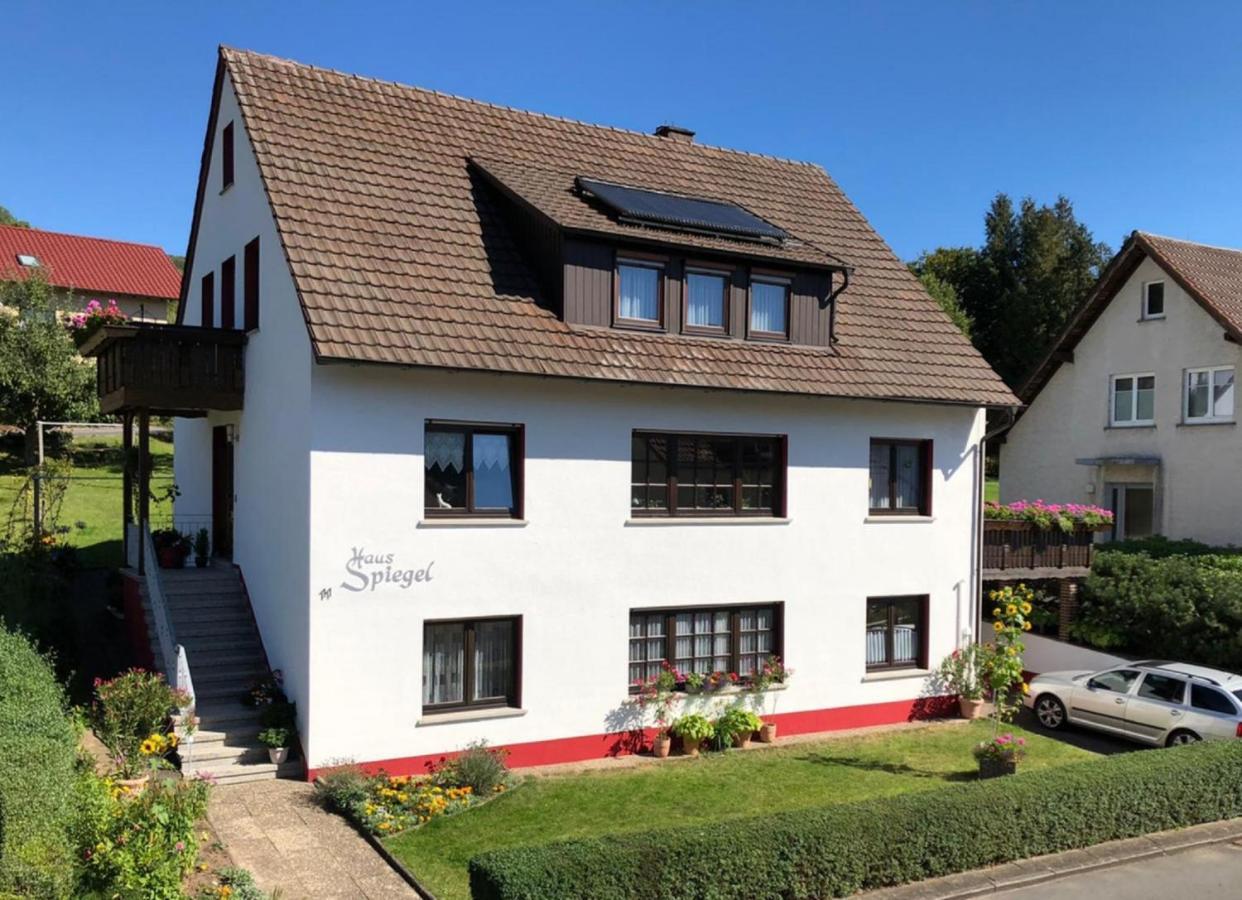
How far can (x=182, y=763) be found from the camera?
12.4m

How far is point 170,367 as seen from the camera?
15.0m

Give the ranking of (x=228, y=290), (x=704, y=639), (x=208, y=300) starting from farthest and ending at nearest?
1. (x=208, y=300)
2. (x=228, y=290)
3. (x=704, y=639)

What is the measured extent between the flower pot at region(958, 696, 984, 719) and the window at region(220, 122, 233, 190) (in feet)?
52.0

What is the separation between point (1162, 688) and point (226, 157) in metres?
18.2

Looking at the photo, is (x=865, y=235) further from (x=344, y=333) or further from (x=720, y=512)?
(x=344, y=333)

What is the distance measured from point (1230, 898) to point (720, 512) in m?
8.20

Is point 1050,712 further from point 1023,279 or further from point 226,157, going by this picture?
point 1023,279

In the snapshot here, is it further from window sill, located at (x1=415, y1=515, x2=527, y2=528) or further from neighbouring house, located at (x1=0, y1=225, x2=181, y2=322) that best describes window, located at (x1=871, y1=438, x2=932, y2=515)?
neighbouring house, located at (x1=0, y1=225, x2=181, y2=322)

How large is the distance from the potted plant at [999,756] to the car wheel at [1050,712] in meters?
4.07

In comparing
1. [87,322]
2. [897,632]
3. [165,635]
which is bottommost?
[897,632]

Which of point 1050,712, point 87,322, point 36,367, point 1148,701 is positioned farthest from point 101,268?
point 1148,701

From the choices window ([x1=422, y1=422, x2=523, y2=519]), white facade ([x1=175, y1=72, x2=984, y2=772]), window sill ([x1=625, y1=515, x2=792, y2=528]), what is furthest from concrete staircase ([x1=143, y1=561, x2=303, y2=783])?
window sill ([x1=625, y1=515, x2=792, y2=528])

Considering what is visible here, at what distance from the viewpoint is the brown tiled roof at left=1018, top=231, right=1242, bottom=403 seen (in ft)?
82.1

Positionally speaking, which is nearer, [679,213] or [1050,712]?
[679,213]
